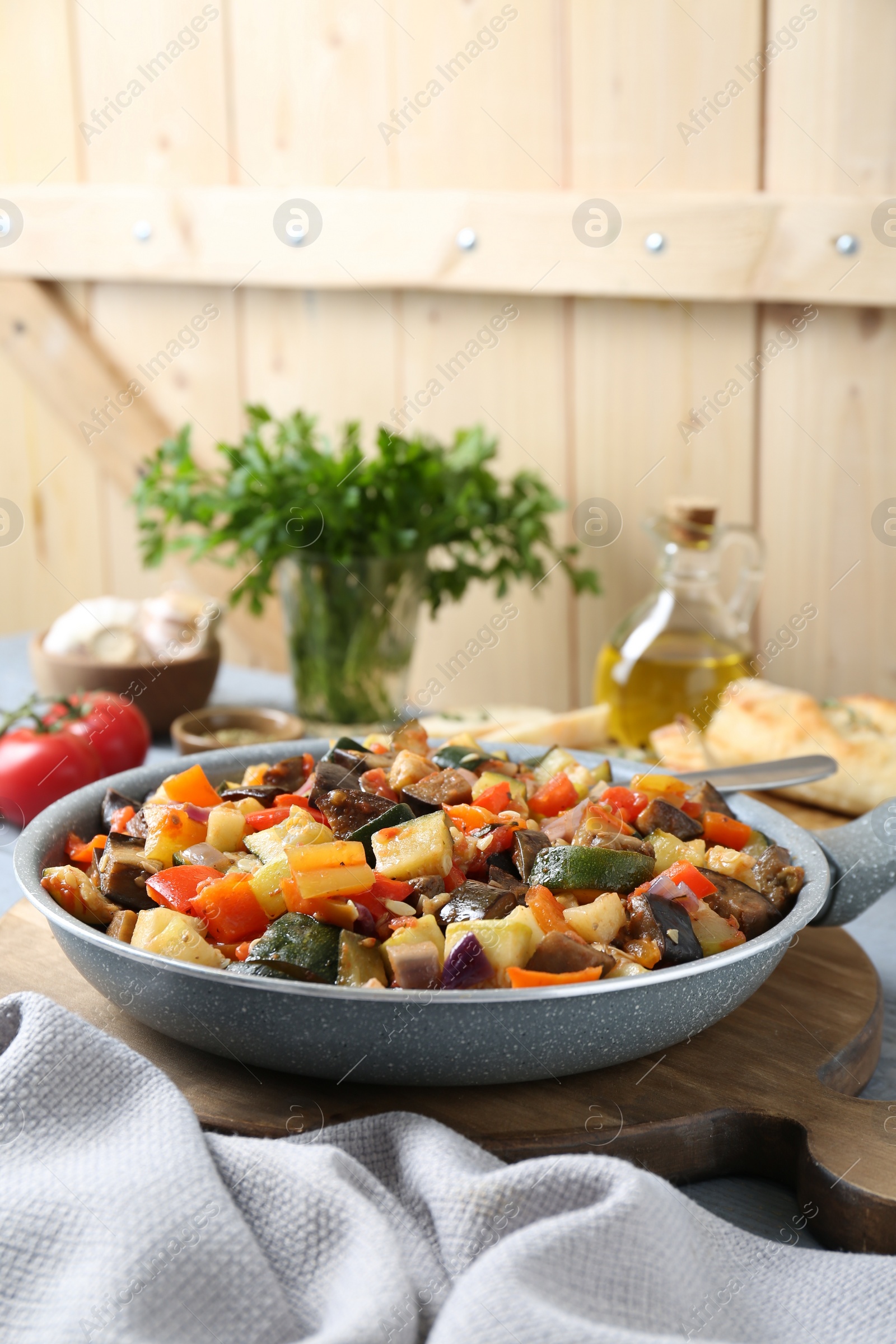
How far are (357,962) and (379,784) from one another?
39 centimetres

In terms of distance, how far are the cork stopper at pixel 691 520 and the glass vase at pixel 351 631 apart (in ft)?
1.78

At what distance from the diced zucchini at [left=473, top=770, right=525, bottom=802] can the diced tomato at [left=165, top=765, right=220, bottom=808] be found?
323 mm

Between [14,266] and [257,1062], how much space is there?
3.49 m

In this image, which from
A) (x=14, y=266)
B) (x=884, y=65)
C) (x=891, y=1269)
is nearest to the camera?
(x=891, y=1269)

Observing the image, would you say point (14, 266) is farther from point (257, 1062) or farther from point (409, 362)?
point (257, 1062)

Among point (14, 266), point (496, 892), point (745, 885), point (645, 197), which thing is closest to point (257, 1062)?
point (496, 892)

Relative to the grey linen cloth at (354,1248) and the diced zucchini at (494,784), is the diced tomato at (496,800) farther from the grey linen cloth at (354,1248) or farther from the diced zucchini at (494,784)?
the grey linen cloth at (354,1248)

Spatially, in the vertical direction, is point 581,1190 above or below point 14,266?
below

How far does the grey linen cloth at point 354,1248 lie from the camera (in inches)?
35.4

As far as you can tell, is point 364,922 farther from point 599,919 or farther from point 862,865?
point 862,865

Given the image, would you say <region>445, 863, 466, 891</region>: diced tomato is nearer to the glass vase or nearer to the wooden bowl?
the glass vase

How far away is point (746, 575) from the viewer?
2.44 m

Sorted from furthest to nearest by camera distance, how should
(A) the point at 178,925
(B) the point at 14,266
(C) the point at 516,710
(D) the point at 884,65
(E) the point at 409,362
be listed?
(B) the point at 14,266
(E) the point at 409,362
(C) the point at 516,710
(D) the point at 884,65
(A) the point at 178,925

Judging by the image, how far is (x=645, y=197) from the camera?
9.15 ft
